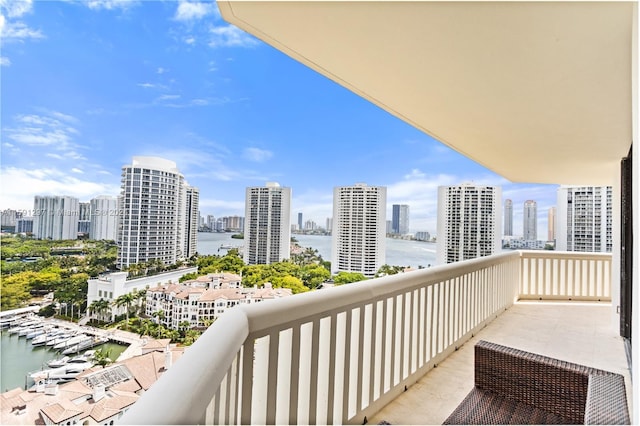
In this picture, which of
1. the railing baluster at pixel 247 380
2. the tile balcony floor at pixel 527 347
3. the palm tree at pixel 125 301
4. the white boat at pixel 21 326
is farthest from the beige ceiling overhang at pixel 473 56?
the white boat at pixel 21 326

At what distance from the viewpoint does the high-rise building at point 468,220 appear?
213 inches

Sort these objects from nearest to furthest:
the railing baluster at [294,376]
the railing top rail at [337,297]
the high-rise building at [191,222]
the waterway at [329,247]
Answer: the railing top rail at [337,297] → the railing baluster at [294,376] → the high-rise building at [191,222] → the waterway at [329,247]

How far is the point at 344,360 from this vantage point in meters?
1.91

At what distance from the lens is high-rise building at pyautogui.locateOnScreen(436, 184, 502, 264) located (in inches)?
213

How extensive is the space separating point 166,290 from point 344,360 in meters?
1.43

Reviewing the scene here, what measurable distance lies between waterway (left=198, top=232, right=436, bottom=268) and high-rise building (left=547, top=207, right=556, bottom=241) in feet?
8.69

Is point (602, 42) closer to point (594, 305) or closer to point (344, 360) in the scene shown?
point (344, 360)

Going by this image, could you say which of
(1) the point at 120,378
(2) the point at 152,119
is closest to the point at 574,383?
(1) the point at 120,378

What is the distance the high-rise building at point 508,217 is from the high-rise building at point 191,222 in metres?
5.31

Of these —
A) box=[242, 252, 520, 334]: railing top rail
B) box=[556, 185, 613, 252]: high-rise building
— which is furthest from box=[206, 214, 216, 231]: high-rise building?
box=[556, 185, 613, 252]: high-rise building

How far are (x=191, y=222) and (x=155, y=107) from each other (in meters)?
3.70

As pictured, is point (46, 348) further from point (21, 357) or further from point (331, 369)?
point (331, 369)

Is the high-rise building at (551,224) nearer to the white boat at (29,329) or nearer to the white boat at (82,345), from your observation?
the white boat at (82,345)

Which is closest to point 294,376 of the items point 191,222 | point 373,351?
point 373,351
